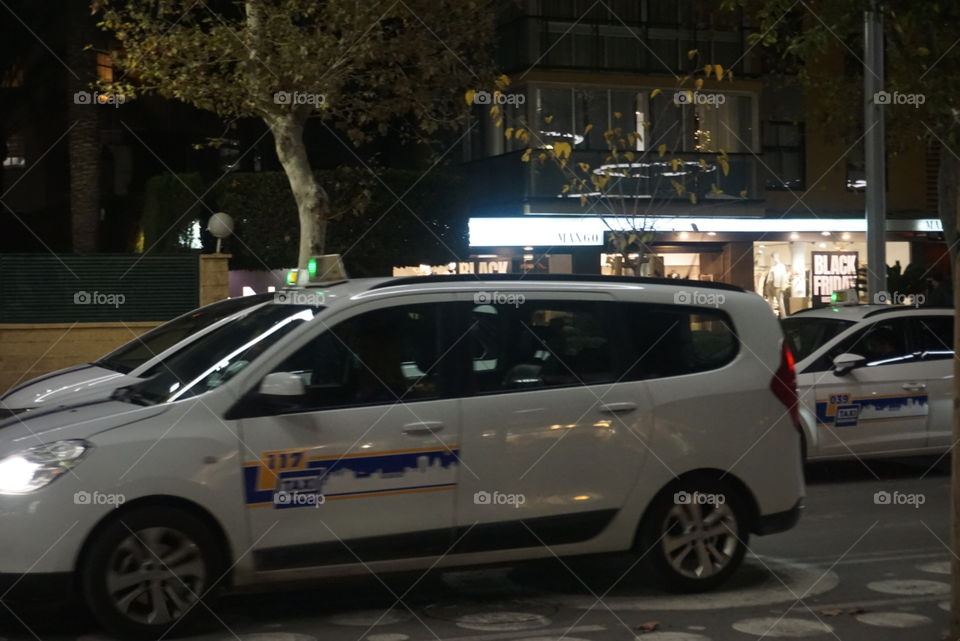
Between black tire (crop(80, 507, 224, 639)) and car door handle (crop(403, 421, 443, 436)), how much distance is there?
3.69ft

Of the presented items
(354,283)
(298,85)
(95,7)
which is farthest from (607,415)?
(95,7)

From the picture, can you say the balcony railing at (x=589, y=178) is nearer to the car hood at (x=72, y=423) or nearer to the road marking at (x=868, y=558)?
the road marking at (x=868, y=558)

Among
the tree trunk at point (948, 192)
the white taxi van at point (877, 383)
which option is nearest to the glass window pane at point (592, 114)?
the tree trunk at point (948, 192)

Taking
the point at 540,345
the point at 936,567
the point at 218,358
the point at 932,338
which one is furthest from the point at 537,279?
the point at 932,338

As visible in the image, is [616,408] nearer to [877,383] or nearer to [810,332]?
[877,383]

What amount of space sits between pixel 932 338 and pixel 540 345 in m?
6.02

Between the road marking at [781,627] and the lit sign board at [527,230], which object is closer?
the road marking at [781,627]

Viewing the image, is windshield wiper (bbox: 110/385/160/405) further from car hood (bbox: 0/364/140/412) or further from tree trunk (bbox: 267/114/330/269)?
tree trunk (bbox: 267/114/330/269)

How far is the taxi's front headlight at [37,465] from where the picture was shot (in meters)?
5.97

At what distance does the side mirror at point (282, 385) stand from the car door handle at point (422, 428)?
1.92 ft

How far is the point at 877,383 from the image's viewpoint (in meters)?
11.3

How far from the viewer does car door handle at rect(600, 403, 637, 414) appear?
22.8ft

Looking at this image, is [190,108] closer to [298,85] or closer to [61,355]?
[61,355]

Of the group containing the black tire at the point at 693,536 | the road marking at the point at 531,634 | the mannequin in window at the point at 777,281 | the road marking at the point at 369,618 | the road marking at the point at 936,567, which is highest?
the mannequin in window at the point at 777,281
